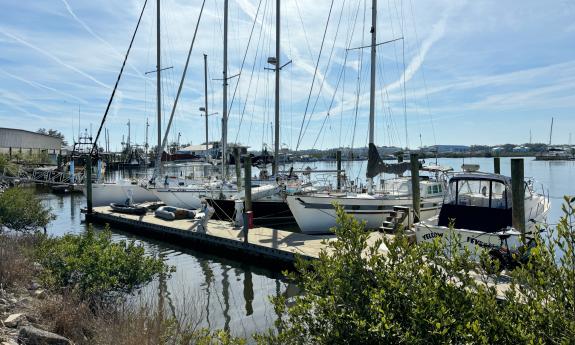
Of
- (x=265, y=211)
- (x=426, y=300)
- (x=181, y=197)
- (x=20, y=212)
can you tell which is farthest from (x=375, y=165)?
(x=426, y=300)

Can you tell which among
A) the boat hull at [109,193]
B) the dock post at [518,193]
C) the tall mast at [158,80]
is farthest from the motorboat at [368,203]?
the boat hull at [109,193]

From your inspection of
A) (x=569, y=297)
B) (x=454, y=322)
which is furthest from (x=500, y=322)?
(x=569, y=297)

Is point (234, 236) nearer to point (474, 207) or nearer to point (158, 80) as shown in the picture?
Result: point (474, 207)

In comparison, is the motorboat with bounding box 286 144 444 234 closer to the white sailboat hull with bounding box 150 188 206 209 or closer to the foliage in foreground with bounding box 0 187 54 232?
the white sailboat hull with bounding box 150 188 206 209

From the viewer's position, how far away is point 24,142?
67.8 m

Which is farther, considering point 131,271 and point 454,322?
point 131,271

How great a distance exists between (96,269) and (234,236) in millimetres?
8179

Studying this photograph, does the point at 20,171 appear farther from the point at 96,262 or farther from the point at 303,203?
the point at 96,262

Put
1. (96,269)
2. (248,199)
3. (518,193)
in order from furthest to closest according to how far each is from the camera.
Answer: (248,199) → (518,193) → (96,269)

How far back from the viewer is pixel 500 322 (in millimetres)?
3215

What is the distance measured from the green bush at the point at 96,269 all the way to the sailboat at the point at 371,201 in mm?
9157

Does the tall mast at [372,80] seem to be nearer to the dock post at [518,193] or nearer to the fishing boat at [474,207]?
the fishing boat at [474,207]

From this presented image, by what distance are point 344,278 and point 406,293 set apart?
61 cm

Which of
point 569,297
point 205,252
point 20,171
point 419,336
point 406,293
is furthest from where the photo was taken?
point 20,171
